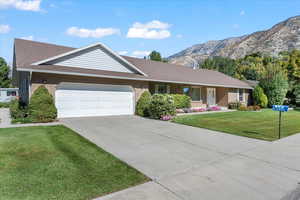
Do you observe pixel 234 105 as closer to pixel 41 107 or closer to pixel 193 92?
pixel 193 92

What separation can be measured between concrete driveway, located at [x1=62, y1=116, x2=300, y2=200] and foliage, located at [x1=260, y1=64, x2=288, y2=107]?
605 inches

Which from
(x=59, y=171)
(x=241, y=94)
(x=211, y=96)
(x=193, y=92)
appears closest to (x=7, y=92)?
(x=193, y=92)

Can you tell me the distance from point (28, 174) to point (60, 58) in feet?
30.3

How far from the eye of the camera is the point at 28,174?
3637 mm

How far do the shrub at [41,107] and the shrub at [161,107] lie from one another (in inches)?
233

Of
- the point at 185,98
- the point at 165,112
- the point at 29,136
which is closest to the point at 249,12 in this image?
the point at 185,98

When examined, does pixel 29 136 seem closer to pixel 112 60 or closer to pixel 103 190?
pixel 103 190

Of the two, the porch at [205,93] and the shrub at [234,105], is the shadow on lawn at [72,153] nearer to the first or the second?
the porch at [205,93]

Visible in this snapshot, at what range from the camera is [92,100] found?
11797 mm

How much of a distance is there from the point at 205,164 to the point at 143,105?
Answer: 29.2 feet

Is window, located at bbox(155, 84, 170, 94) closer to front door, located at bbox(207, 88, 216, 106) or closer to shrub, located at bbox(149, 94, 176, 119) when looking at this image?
shrub, located at bbox(149, 94, 176, 119)

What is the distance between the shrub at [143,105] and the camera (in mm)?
12938

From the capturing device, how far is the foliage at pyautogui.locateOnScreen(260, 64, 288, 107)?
2011 centimetres

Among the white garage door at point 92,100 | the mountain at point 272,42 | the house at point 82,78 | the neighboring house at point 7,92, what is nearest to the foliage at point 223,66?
the mountain at point 272,42
